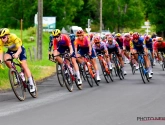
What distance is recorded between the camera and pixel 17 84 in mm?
13992

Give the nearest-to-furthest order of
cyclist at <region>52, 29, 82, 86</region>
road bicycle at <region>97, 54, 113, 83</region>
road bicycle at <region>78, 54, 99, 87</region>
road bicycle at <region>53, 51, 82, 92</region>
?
road bicycle at <region>53, 51, 82, 92</region> < cyclist at <region>52, 29, 82, 86</region> < road bicycle at <region>78, 54, 99, 87</region> < road bicycle at <region>97, 54, 113, 83</region>

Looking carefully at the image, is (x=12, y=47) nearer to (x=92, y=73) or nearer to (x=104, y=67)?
(x=92, y=73)

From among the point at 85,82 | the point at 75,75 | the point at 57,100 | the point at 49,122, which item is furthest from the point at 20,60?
the point at 85,82

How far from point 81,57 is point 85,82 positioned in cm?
155

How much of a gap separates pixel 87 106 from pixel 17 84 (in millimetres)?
2121

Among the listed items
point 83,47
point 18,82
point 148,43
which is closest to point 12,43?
point 18,82

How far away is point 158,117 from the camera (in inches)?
436

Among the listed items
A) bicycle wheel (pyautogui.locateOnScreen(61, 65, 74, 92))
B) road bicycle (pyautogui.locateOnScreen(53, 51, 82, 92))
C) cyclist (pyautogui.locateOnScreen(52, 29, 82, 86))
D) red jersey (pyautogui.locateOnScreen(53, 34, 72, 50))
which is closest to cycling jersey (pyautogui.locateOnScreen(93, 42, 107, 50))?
cyclist (pyautogui.locateOnScreen(52, 29, 82, 86))

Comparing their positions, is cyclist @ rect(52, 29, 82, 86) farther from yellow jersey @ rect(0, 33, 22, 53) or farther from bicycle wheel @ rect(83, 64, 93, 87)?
yellow jersey @ rect(0, 33, 22, 53)

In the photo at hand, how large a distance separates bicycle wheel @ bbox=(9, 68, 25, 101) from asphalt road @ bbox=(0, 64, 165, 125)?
0.19 m

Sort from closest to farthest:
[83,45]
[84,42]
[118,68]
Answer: [84,42] → [83,45] → [118,68]

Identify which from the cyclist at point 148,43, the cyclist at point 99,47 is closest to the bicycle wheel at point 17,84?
the cyclist at point 99,47

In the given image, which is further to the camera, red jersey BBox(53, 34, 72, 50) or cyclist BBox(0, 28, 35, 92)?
red jersey BBox(53, 34, 72, 50)

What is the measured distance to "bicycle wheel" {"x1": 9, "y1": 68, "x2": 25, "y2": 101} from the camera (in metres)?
13.8
